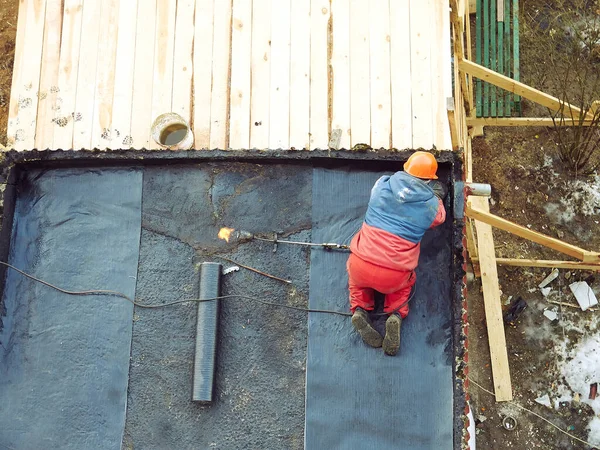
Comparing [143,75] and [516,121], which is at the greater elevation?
[516,121]

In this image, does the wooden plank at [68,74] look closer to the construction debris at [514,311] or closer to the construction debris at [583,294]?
the construction debris at [514,311]

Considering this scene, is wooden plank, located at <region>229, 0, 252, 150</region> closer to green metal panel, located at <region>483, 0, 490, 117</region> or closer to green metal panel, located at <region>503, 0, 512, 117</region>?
green metal panel, located at <region>483, 0, 490, 117</region>

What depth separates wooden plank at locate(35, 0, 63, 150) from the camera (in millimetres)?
5812

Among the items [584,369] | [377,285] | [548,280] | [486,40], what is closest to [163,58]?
[377,285]

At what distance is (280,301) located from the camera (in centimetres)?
532

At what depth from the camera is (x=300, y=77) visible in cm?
572

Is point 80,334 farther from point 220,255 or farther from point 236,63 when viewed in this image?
point 236,63

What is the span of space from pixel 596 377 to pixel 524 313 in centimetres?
116

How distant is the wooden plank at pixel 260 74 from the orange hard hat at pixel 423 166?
1.43 m

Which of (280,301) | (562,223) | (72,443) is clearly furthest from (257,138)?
(562,223)

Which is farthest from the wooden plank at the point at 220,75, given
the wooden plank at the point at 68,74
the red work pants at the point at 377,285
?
the red work pants at the point at 377,285

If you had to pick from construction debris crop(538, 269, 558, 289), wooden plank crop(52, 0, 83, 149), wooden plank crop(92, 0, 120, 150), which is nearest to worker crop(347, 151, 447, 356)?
wooden plank crop(92, 0, 120, 150)

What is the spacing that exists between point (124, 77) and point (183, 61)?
2.01ft

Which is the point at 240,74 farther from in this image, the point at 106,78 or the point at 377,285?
the point at 377,285
